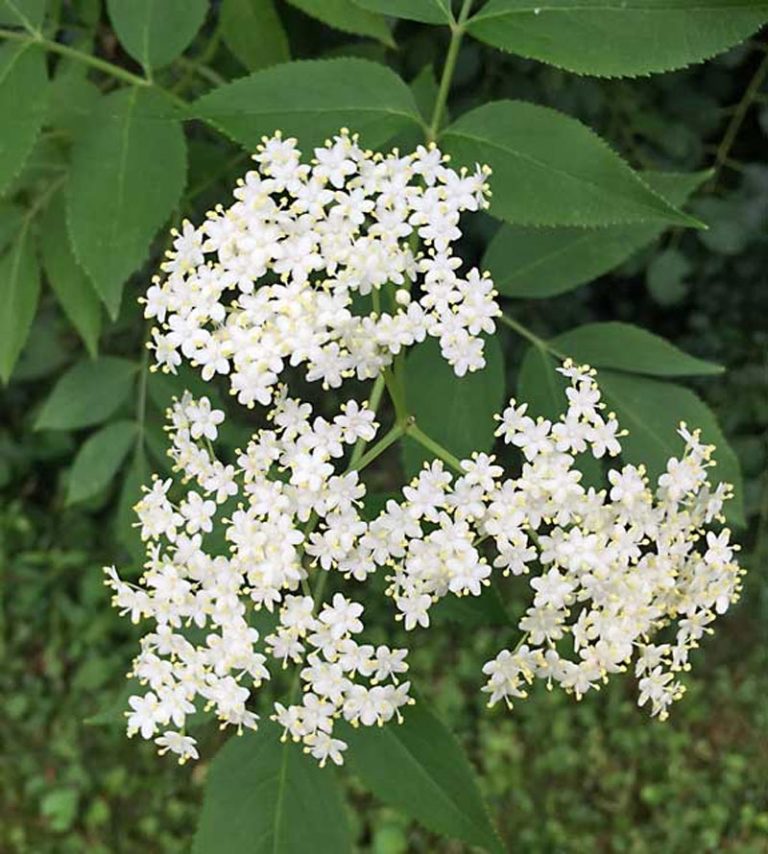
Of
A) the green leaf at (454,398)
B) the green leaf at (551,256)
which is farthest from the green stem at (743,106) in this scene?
the green leaf at (454,398)

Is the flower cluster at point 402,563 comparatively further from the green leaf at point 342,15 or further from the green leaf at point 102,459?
the green leaf at point 102,459

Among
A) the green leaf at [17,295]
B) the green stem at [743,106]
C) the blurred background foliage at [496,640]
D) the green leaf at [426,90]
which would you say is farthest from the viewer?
the blurred background foliage at [496,640]

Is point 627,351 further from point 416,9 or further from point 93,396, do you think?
point 93,396

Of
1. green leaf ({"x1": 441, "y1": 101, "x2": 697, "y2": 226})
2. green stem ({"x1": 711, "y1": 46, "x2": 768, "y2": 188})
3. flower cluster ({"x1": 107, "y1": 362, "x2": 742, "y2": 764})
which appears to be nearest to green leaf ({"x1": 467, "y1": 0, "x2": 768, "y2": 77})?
green leaf ({"x1": 441, "y1": 101, "x2": 697, "y2": 226})

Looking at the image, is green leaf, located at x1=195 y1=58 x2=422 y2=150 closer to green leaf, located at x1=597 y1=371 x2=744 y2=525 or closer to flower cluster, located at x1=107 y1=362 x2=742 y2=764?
flower cluster, located at x1=107 y1=362 x2=742 y2=764

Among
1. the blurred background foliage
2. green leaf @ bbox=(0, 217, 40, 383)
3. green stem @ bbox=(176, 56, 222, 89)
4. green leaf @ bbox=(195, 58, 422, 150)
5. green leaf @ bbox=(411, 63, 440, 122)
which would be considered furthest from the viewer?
the blurred background foliage

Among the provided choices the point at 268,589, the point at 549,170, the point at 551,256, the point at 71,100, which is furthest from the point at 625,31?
the point at 71,100

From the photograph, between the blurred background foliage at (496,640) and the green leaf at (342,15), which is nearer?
the green leaf at (342,15)
